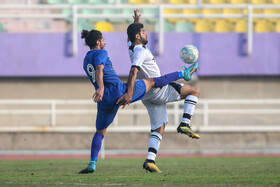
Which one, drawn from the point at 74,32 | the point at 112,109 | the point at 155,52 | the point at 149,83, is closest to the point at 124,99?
the point at 112,109

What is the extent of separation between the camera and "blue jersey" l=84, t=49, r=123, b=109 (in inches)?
377

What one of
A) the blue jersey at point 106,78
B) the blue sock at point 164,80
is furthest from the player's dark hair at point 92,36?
the blue sock at point 164,80

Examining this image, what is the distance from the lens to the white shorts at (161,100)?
1010 cm

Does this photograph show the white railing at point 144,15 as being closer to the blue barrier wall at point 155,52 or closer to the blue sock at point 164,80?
the blue barrier wall at point 155,52

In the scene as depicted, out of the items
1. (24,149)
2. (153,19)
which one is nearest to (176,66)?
(153,19)

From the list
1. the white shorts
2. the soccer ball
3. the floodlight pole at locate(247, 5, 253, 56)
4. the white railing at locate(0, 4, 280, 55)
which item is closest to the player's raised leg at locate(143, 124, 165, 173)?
the white shorts

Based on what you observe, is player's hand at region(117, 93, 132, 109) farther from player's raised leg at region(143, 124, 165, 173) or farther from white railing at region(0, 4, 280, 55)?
white railing at region(0, 4, 280, 55)

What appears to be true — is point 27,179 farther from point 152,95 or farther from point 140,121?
point 140,121

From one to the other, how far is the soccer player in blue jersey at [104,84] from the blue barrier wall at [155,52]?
40.3ft

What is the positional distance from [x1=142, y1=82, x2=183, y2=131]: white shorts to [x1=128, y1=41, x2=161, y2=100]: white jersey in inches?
3.5

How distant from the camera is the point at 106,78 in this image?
9648 millimetres

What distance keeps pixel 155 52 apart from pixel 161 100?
12.2 m

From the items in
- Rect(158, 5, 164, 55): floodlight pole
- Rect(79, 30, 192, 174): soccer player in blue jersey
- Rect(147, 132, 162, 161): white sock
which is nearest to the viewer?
Rect(79, 30, 192, 174): soccer player in blue jersey

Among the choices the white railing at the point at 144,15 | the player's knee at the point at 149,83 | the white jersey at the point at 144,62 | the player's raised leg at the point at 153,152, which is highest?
the white railing at the point at 144,15
